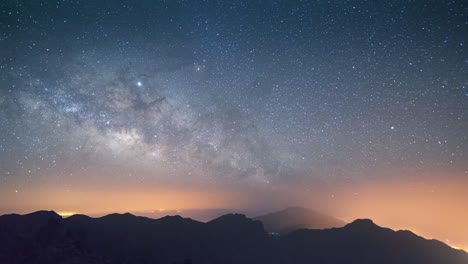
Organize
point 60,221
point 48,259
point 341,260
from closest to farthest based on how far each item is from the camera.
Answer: point 48,259 → point 60,221 → point 341,260

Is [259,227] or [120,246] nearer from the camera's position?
[120,246]

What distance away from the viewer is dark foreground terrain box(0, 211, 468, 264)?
67250mm

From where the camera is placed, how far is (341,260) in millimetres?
85938

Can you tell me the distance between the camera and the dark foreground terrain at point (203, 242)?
67.2 metres

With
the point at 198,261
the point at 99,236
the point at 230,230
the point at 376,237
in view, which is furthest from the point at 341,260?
the point at 99,236

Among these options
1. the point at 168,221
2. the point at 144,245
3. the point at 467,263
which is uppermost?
the point at 168,221

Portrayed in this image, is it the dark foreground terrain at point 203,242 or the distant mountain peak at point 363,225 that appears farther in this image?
the distant mountain peak at point 363,225

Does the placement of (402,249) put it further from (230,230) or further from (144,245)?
(144,245)

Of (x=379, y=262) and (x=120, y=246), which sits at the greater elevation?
(x=120, y=246)

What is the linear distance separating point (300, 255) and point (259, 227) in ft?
68.7

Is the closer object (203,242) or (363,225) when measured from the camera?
(203,242)

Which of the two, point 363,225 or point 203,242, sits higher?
point 363,225

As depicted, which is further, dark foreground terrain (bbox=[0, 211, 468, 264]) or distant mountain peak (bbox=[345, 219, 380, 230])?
distant mountain peak (bbox=[345, 219, 380, 230])

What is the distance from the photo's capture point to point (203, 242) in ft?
301
